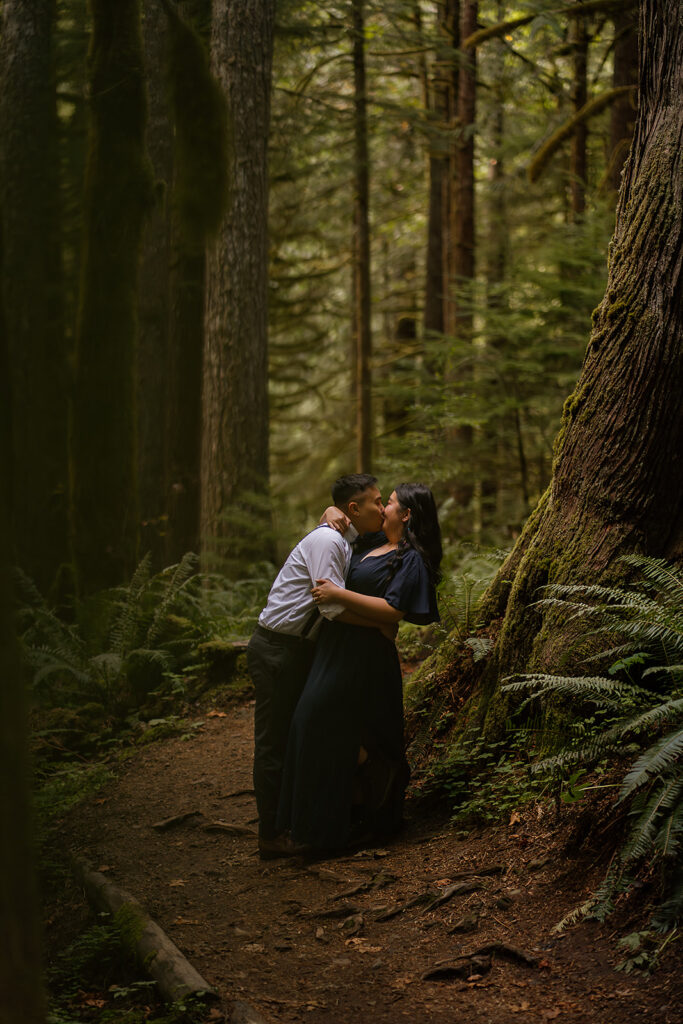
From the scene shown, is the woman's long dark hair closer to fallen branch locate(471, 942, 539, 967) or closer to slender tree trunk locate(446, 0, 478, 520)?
fallen branch locate(471, 942, 539, 967)

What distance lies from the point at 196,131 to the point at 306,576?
18.8 ft

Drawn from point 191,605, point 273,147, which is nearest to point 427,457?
point 191,605

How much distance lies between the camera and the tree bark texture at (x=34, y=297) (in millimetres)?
11570

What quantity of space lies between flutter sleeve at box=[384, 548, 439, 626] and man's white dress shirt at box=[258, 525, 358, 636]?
322mm

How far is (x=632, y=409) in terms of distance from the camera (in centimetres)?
473

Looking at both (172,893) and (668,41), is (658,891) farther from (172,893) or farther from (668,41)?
(668,41)

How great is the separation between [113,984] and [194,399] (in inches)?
347

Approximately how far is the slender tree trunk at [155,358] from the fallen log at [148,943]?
7.59 meters

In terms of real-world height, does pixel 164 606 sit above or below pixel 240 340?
below

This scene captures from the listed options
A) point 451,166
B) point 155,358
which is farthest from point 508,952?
point 451,166

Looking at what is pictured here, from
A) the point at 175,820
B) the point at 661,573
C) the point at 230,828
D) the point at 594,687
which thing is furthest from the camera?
the point at 175,820

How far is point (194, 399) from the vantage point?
39.0 ft

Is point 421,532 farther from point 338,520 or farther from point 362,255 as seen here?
point 362,255

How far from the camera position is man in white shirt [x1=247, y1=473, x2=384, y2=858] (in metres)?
5.17
